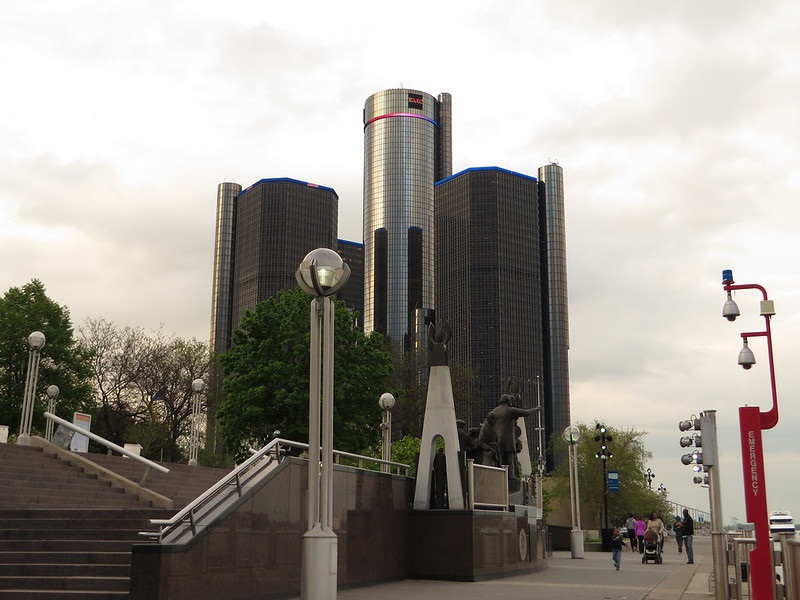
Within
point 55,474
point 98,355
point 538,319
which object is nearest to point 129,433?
point 98,355

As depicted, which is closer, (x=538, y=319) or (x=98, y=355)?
(x=98, y=355)

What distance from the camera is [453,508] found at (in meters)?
20.2

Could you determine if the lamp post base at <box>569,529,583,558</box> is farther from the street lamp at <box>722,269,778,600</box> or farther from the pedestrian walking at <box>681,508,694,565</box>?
the street lamp at <box>722,269,778,600</box>

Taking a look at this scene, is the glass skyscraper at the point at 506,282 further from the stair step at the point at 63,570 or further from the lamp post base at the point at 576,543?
the stair step at the point at 63,570

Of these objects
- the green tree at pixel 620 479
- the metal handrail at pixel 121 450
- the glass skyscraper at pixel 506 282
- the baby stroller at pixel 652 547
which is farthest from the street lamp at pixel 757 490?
the glass skyscraper at pixel 506 282

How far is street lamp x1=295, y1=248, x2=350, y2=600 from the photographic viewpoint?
10.4 m

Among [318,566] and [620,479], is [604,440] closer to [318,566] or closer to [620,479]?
[620,479]

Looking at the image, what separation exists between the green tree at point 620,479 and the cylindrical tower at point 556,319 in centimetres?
10289

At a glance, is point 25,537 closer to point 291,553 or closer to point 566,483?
point 291,553

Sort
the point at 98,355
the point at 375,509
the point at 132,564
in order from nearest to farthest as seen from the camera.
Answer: the point at 132,564 < the point at 375,509 < the point at 98,355

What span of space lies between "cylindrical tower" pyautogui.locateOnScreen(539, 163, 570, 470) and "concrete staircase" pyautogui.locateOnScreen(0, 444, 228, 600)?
6489 inches

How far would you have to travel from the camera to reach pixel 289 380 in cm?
4062

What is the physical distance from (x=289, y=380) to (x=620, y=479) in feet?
141

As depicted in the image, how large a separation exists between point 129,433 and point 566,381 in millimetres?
137490
